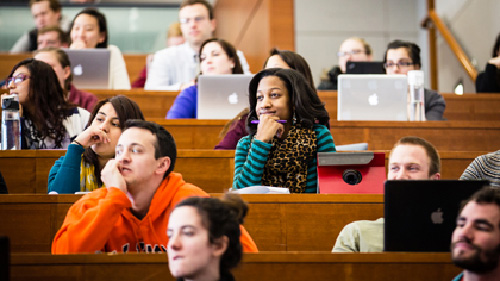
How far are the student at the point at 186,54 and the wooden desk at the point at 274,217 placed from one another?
9.78ft

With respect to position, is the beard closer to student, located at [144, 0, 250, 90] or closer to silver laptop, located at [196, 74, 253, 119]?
silver laptop, located at [196, 74, 253, 119]

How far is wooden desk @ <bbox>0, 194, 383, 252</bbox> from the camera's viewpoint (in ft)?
10.00

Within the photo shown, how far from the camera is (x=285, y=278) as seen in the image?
2414 mm

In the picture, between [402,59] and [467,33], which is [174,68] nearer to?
[402,59]

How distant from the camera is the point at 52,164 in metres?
3.87

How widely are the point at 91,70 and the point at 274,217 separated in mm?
2737

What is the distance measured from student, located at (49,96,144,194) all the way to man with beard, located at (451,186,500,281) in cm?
166

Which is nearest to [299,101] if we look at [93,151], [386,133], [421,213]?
[93,151]

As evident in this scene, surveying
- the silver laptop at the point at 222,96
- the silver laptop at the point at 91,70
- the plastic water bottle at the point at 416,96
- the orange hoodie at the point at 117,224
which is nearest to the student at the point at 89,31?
the silver laptop at the point at 91,70

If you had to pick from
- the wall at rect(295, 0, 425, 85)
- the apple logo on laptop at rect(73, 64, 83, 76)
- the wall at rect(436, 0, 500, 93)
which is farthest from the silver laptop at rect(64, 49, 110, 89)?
the wall at rect(436, 0, 500, 93)

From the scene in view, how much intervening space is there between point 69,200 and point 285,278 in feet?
3.29

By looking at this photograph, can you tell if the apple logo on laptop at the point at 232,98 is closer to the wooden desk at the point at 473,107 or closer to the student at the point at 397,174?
the wooden desk at the point at 473,107

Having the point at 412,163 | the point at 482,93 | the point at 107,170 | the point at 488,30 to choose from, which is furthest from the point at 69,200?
the point at 488,30

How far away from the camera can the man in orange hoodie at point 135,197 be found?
276 centimetres
